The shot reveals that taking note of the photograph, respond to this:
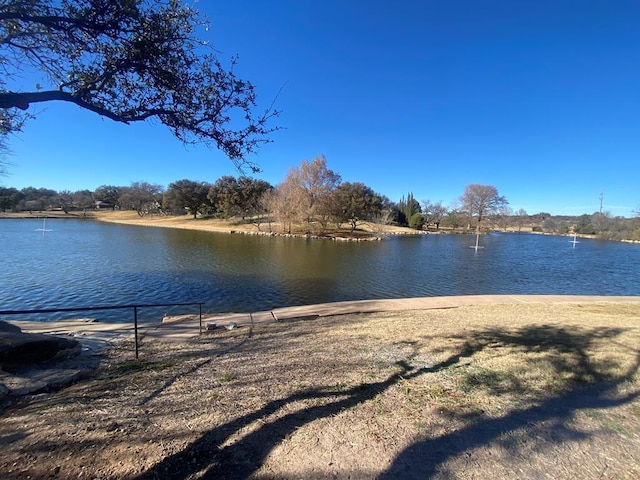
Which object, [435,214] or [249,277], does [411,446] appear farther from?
[435,214]

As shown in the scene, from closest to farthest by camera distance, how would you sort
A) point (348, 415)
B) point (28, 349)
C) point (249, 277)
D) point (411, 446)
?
point (411, 446) → point (348, 415) → point (28, 349) → point (249, 277)

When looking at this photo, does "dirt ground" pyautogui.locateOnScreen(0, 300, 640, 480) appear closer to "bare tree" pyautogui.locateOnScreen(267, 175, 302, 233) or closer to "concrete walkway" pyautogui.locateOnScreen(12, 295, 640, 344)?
"concrete walkway" pyautogui.locateOnScreen(12, 295, 640, 344)

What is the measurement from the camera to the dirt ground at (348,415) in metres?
2.39

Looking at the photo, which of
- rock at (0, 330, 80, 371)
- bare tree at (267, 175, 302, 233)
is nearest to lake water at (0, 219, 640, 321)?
rock at (0, 330, 80, 371)

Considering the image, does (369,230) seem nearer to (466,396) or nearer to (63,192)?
(466,396)

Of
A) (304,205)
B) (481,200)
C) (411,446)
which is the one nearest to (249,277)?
(411,446)

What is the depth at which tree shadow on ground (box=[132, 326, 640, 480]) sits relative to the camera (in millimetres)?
2344

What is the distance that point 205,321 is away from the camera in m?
9.02

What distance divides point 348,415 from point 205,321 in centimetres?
700

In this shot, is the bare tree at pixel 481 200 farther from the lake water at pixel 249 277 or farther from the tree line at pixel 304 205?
the lake water at pixel 249 277

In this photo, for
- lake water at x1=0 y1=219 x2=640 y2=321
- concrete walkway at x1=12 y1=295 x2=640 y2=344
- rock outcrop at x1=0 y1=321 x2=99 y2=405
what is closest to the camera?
rock outcrop at x1=0 y1=321 x2=99 y2=405

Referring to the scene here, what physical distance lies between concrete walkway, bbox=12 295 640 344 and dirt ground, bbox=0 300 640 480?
6.68 feet

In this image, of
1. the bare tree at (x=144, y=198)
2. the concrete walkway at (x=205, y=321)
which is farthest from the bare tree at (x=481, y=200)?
the bare tree at (x=144, y=198)

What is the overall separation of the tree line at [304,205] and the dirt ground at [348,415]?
44745 mm
